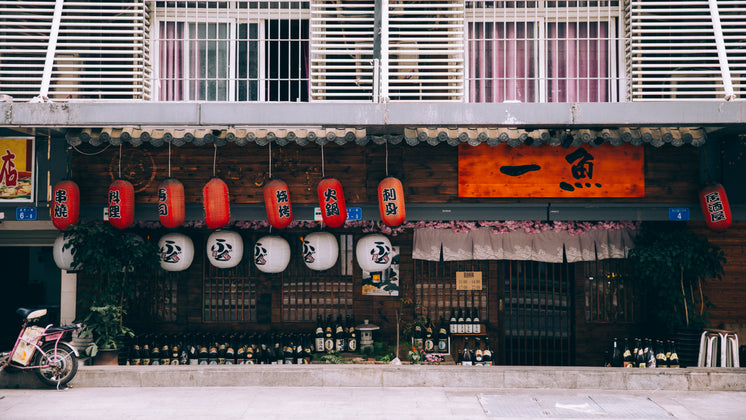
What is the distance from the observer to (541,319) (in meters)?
11.6

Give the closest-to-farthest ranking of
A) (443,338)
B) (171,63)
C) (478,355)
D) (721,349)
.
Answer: (721,349) → (171,63) → (478,355) → (443,338)

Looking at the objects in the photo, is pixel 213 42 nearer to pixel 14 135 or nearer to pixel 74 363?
pixel 14 135

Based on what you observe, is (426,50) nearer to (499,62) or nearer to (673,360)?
(499,62)

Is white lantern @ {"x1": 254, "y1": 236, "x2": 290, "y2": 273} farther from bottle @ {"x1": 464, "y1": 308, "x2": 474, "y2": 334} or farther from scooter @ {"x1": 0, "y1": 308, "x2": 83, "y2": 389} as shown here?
bottle @ {"x1": 464, "y1": 308, "x2": 474, "y2": 334}

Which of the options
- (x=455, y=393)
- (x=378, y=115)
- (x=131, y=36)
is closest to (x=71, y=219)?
(x=131, y=36)

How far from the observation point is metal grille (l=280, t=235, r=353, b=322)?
1155cm

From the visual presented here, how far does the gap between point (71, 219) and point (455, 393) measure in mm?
7054

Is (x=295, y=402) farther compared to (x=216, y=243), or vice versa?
(x=216, y=243)

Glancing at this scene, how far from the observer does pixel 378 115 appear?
8.84m

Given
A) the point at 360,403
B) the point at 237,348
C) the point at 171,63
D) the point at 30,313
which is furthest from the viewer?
the point at 237,348

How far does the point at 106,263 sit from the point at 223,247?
1940 millimetres

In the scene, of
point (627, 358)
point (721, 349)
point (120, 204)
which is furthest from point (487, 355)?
point (120, 204)

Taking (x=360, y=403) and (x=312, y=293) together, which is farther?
(x=312, y=293)

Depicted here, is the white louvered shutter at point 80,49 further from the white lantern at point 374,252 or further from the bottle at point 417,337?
the bottle at point 417,337
